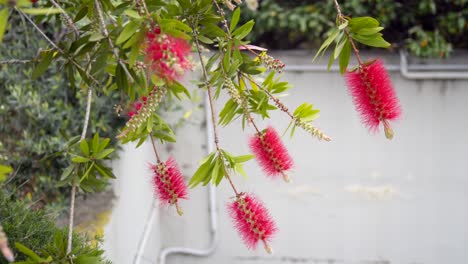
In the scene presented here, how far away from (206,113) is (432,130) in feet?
4.43


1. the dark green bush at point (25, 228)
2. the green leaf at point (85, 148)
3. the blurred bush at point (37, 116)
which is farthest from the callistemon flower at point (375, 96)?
the blurred bush at point (37, 116)

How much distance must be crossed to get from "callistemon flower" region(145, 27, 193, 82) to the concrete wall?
8.25 feet

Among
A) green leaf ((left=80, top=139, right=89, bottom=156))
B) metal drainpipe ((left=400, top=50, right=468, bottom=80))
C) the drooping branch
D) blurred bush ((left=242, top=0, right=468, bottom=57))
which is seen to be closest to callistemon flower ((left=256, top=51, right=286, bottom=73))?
the drooping branch

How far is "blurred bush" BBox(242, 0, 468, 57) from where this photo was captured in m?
3.23

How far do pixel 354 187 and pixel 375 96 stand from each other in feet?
8.21

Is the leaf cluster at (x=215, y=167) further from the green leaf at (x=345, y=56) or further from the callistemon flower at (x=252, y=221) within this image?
the green leaf at (x=345, y=56)

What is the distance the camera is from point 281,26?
11.0 feet

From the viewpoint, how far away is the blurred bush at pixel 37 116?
215 cm

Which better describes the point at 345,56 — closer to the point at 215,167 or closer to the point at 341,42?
the point at 341,42

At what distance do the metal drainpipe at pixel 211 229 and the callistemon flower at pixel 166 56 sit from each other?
2576 millimetres

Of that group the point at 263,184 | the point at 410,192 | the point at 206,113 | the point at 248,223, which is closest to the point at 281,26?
the point at 206,113

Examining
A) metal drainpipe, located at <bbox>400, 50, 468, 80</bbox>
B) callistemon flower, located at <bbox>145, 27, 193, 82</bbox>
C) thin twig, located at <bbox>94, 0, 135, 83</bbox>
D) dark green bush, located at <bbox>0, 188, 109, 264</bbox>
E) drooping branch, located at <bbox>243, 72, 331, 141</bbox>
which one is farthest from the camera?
metal drainpipe, located at <bbox>400, 50, 468, 80</bbox>

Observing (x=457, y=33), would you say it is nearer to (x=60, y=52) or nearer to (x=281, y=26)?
(x=281, y=26)

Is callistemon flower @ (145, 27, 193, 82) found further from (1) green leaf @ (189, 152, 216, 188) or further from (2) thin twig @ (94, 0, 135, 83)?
(1) green leaf @ (189, 152, 216, 188)
